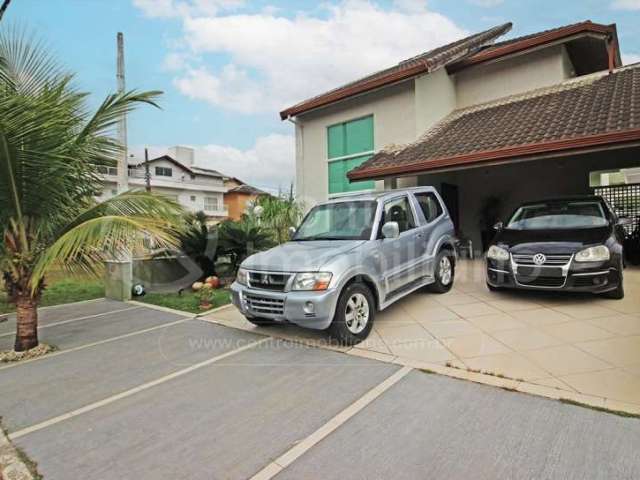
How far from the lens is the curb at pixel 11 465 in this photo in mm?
2578

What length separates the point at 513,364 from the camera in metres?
3.79

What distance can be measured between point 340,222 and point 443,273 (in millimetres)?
2422

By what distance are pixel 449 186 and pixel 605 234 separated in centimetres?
618

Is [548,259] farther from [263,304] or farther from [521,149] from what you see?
[263,304]

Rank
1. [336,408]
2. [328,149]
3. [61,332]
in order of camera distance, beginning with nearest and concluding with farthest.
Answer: [336,408], [61,332], [328,149]

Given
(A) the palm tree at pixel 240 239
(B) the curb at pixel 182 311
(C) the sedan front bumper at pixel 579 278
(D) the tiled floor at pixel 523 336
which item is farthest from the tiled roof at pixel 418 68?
(B) the curb at pixel 182 311

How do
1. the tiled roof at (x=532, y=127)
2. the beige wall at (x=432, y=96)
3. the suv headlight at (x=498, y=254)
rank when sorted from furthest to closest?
the beige wall at (x=432, y=96) < the tiled roof at (x=532, y=127) < the suv headlight at (x=498, y=254)

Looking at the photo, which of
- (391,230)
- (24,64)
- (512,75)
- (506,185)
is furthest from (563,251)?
(24,64)

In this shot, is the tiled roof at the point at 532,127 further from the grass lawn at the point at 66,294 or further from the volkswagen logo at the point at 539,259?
the grass lawn at the point at 66,294

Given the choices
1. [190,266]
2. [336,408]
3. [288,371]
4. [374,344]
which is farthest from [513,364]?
[190,266]

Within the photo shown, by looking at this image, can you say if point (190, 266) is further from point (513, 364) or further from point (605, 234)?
point (605, 234)

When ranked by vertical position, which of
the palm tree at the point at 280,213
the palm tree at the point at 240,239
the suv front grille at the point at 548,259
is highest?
the palm tree at the point at 280,213

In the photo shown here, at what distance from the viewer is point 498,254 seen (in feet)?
20.2

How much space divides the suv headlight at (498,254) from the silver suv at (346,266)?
856mm
